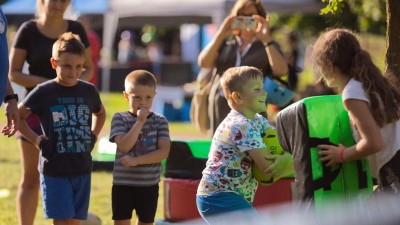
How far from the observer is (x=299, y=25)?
984 inches

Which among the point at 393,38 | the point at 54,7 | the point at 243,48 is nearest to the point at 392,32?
the point at 393,38

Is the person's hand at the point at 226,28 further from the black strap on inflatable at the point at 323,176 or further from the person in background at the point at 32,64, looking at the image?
the black strap on inflatable at the point at 323,176

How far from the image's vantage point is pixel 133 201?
609 centimetres

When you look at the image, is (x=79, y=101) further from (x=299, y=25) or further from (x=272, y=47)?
(x=299, y=25)

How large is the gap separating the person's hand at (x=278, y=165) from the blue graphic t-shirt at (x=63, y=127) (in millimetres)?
1270

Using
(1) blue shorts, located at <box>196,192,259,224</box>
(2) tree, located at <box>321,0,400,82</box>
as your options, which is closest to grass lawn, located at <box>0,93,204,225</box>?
Result: (2) tree, located at <box>321,0,400,82</box>

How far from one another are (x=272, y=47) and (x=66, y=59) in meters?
2.12

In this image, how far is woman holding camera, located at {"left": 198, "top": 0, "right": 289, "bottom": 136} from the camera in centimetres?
754

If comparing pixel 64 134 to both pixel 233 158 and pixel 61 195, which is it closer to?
pixel 61 195

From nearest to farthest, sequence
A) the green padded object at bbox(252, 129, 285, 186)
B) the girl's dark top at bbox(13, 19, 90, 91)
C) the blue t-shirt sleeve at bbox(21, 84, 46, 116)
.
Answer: the green padded object at bbox(252, 129, 285, 186)
the blue t-shirt sleeve at bbox(21, 84, 46, 116)
the girl's dark top at bbox(13, 19, 90, 91)

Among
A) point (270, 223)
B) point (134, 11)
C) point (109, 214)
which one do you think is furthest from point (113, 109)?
point (270, 223)

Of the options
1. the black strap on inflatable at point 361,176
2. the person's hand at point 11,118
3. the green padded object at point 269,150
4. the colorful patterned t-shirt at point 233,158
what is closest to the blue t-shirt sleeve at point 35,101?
the person's hand at point 11,118

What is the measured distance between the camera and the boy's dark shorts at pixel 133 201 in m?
6.04

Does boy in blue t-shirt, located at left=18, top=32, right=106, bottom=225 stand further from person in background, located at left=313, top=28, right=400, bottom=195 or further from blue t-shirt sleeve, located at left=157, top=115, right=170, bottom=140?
person in background, located at left=313, top=28, right=400, bottom=195
